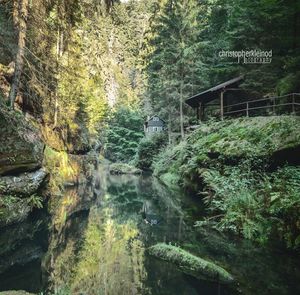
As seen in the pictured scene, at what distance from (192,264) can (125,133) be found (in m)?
60.2

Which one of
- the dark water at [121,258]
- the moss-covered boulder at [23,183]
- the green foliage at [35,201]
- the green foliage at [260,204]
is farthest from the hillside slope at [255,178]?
the moss-covered boulder at [23,183]

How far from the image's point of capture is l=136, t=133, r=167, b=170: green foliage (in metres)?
50.0

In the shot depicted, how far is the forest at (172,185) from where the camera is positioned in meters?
8.99

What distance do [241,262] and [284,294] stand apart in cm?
203

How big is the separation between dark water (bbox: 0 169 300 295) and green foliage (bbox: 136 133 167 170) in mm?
33164

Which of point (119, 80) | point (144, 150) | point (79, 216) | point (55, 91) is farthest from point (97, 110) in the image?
point (79, 216)

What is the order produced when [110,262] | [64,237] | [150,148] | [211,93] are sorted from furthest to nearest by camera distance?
[150,148]
[211,93]
[64,237]
[110,262]

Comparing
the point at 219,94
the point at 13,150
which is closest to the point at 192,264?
the point at 13,150

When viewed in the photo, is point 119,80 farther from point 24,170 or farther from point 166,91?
point 24,170

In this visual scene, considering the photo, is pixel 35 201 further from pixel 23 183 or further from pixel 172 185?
pixel 172 185

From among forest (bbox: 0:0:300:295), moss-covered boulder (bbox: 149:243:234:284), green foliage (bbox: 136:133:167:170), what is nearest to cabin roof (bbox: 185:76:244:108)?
forest (bbox: 0:0:300:295)

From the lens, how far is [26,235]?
41.4ft

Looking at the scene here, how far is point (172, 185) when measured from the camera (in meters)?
28.8

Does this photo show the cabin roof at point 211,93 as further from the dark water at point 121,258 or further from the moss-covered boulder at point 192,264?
the moss-covered boulder at point 192,264
